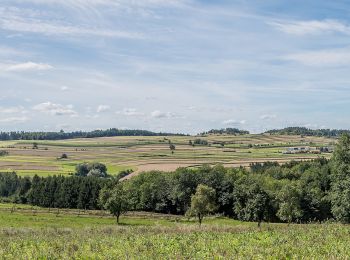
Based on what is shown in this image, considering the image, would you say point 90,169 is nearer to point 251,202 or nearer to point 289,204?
point 251,202

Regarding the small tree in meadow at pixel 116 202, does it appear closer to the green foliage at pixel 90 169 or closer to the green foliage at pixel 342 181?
the green foliage at pixel 342 181

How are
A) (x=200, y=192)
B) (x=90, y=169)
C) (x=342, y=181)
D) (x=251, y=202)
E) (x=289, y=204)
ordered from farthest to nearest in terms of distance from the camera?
1. (x=90, y=169)
2. (x=289, y=204)
3. (x=251, y=202)
4. (x=200, y=192)
5. (x=342, y=181)

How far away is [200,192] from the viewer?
7875 cm

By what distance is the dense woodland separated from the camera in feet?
273

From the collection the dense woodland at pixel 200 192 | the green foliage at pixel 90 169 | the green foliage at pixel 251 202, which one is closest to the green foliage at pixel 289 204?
the dense woodland at pixel 200 192

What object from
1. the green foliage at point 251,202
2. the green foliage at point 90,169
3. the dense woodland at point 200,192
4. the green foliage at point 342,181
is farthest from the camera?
the green foliage at point 90,169

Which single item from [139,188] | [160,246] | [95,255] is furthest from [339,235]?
[139,188]

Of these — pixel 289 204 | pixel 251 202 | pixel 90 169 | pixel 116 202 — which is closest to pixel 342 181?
pixel 251 202

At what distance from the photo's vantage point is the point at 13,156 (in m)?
192

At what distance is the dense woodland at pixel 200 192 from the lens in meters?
83.2

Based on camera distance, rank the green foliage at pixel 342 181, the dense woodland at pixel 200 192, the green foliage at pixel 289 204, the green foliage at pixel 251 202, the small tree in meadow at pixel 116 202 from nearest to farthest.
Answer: the green foliage at pixel 342 181 → the small tree in meadow at pixel 116 202 → the green foliage at pixel 251 202 → the green foliage at pixel 289 204 → the dense woodland at pixel 200 192

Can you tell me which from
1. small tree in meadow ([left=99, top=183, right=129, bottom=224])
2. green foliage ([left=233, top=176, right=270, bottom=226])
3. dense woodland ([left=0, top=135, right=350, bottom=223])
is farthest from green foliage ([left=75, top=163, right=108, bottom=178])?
green foliage ([left=233, top=176, right=270, bottom=226])

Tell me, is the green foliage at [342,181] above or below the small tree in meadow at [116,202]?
above

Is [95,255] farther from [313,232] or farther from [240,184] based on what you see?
[240,184]
